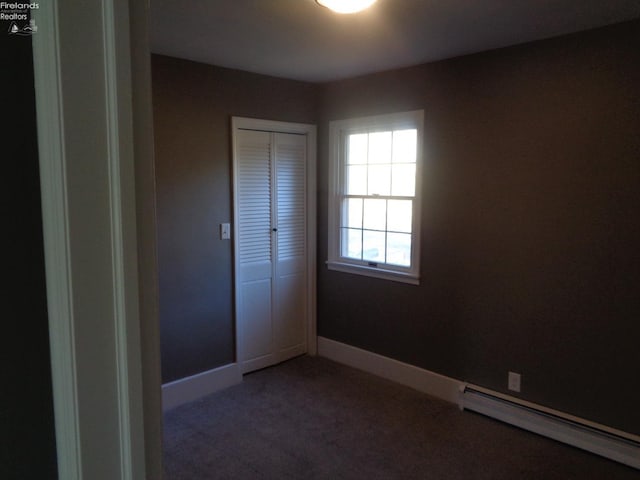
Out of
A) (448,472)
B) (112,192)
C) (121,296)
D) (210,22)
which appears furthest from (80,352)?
(448,472)

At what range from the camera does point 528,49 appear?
9.48ft

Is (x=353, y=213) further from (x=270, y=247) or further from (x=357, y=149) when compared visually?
(x=270, y=247)

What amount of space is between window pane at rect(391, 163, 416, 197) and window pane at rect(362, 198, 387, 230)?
159 mm

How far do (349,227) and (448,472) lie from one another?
2136 mm

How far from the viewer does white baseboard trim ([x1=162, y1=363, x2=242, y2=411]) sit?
3375 mm

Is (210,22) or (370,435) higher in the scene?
(210,22)

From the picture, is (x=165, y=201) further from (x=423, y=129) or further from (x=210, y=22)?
(x=423, y=129)

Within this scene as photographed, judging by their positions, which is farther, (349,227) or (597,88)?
(349,227)

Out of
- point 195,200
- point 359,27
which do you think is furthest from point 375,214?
point 359,27

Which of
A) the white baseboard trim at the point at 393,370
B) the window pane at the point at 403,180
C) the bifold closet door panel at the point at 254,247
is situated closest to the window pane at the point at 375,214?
the window pane at the point at 403,180

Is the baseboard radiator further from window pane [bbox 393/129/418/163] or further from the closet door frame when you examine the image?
window pane [bbox 393/129/418/163]

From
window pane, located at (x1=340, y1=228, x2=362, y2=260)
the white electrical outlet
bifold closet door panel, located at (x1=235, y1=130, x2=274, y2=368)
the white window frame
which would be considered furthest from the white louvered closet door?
the white electrical outlet

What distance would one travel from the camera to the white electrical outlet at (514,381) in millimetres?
3128

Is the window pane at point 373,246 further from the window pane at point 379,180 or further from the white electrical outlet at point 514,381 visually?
the white electrical outlet at point 514,381
